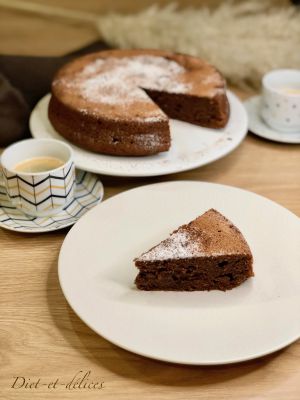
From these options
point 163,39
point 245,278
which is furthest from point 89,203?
point 163,39

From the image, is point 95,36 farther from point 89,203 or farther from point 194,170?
point 89,203

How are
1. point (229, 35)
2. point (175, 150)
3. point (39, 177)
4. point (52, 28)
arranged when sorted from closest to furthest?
point (39, 177) → point (175, 150) → point (229, 35) → point (52, 28)

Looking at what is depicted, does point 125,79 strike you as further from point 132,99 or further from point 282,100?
point 282,100

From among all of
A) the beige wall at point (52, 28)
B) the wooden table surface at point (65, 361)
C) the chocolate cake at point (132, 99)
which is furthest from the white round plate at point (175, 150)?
the beige wall at point (52, 28)

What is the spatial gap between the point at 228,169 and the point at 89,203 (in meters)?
0.40

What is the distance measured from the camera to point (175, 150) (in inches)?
55.6

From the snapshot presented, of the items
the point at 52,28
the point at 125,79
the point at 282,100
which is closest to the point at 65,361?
the point at 125,79

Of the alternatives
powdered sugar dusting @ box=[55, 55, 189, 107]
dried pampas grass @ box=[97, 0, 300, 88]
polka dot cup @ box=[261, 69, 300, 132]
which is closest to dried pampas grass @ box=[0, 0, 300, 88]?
dried pampas grass @ box=[97, 0, 300, 88]

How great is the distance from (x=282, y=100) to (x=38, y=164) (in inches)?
27.2

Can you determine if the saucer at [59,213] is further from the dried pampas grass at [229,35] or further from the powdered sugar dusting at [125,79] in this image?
the dried pampas grass at [229,35]

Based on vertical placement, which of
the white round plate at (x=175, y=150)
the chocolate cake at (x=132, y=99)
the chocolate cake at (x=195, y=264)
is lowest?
the white round plate at (x=175, y=150)

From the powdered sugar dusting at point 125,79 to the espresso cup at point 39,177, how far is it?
192 millimetres

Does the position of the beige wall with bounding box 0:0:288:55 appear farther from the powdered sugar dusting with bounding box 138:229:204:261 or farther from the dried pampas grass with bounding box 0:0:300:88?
the powdered sugar dusting with bounding box 138:229:204:261

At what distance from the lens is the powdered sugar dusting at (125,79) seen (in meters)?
1.44
